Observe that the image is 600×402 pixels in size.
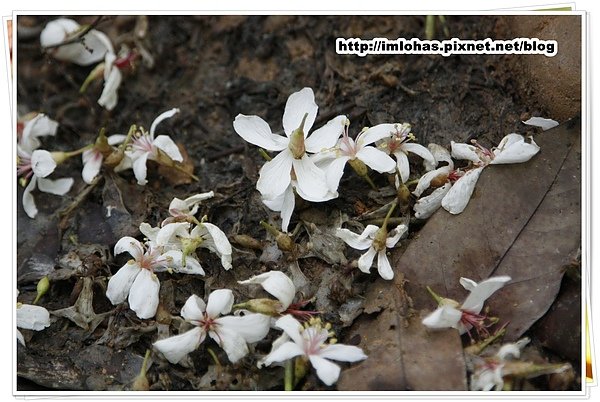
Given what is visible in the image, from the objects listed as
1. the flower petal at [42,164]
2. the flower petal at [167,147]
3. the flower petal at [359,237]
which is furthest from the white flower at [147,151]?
the flower petal at [359,237]

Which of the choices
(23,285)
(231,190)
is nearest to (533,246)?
(231,190)

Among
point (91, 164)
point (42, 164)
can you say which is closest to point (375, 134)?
point (91, 164)

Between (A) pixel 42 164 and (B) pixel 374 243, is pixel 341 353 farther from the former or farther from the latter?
(A) pixel 42 164

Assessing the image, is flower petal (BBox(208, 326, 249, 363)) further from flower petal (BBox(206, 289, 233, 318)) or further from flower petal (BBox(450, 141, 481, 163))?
flower petal (BBox(450, 141, 481, 163))

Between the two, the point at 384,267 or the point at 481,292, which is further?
the point at 384,267

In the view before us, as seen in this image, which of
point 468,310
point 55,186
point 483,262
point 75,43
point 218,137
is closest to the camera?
point 468,310
